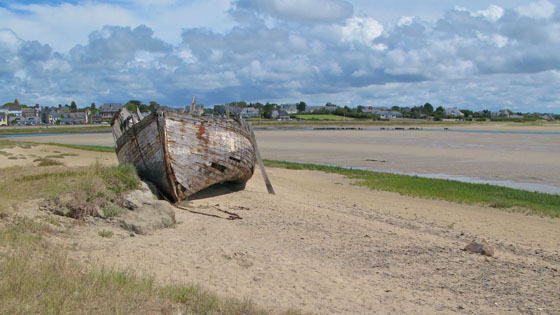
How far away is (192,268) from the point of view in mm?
5508

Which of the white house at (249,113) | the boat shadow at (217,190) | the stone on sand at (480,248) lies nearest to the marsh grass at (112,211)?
the boat shadow at (217,190)

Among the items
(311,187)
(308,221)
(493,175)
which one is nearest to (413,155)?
(493,175)

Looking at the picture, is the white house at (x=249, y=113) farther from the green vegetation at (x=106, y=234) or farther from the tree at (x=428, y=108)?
the green vegetation at (x=106, y=234)

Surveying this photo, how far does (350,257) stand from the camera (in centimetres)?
645

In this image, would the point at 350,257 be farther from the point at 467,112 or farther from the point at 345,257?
the point at 467,112

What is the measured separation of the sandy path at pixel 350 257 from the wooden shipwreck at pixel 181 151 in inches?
27.1

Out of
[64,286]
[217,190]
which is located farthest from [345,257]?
[217,190]

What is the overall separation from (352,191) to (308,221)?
4.91 m

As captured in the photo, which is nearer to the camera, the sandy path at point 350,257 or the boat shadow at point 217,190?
the sandy path at point 350,257

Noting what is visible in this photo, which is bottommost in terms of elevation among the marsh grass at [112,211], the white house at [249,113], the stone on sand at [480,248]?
the stone on sand at [480,248]

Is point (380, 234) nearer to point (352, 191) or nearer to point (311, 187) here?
point (352, 191)

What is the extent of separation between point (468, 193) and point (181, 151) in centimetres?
845

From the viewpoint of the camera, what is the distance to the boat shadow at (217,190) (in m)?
10.6

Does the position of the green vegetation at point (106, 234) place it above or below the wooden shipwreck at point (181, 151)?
below
